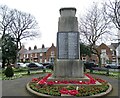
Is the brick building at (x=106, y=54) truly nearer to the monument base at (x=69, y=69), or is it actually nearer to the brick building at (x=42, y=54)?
the brick building at (x=42, y=54)

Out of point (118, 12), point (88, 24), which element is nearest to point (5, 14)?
point (88, 24)

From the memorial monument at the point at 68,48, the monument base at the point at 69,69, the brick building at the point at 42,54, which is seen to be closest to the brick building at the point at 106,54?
the brick building at the point at 42,54

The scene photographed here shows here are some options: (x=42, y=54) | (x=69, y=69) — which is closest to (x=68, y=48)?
(x=69, y=69)

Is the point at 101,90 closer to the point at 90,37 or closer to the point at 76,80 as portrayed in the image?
the point at 76,80

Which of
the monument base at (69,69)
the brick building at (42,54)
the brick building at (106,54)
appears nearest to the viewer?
the monument base at (69,69)

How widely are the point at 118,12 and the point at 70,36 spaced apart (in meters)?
18.6

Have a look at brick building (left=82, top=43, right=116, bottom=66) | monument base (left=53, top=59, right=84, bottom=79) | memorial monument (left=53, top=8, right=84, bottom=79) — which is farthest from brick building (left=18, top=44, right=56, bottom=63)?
monument base (left=53, top=59, right=84, bottom=79)

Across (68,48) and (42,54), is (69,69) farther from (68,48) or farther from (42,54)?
(42,54)

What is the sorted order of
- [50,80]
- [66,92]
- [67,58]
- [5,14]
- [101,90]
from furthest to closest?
[5,14] → [67,58] → [50,80] → [101,90] → [66,92]

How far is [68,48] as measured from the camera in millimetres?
13680

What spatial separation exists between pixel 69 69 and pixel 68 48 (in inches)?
63.5

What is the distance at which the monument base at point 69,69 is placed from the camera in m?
13.1

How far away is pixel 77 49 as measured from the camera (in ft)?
44.8

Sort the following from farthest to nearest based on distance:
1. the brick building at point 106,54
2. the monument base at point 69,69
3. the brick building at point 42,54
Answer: the brick building at point 42,54, the brick building at point 106,54, the monument base at point 69,69
